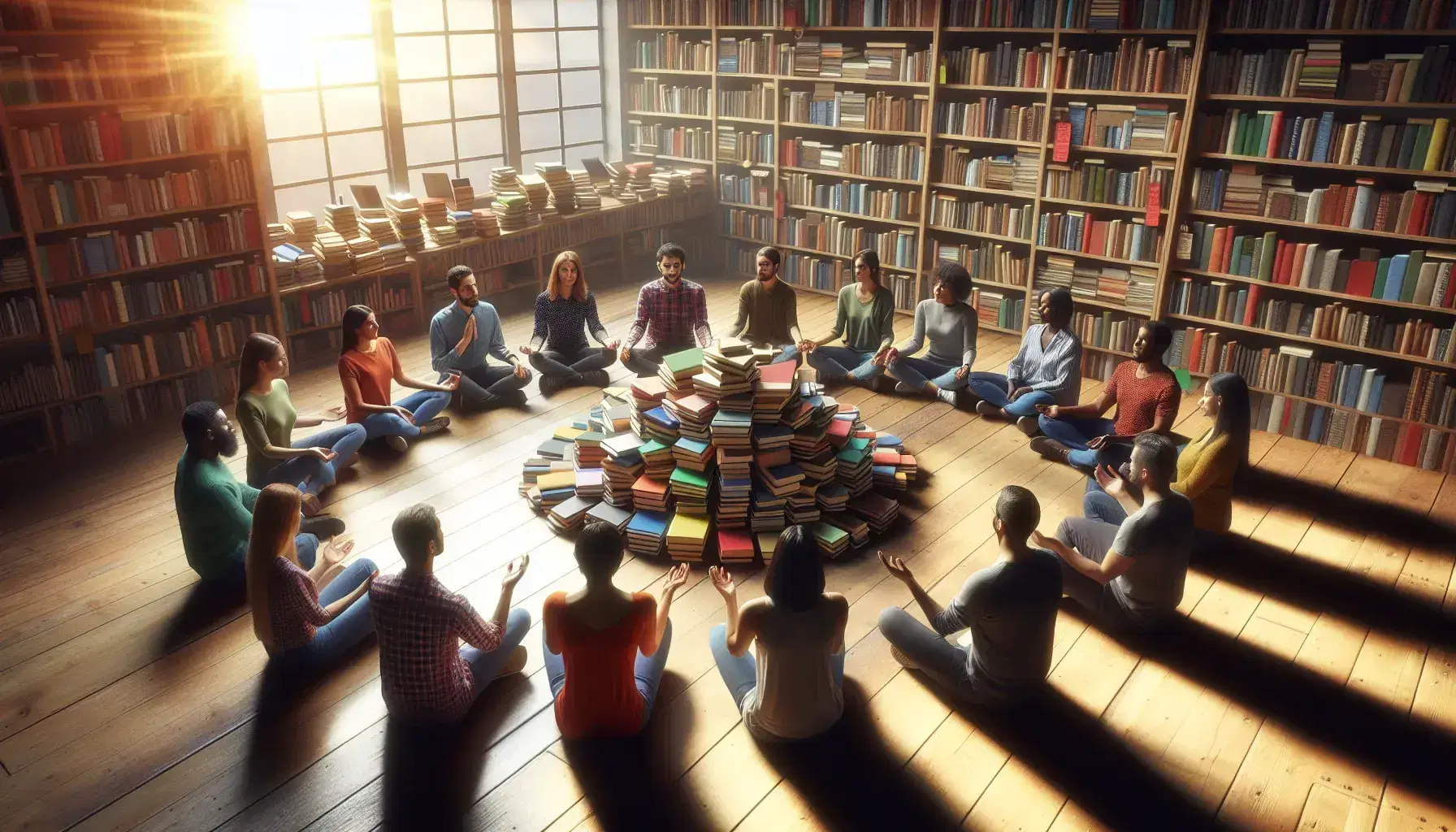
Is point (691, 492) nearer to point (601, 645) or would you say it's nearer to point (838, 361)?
point (601, 645)

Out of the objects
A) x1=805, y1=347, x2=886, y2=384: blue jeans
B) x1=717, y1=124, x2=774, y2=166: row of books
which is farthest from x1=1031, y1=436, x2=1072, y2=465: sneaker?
x1=717, y1=124, x2=774, y2=166: row of books

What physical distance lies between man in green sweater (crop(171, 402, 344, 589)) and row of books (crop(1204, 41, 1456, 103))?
230 inches

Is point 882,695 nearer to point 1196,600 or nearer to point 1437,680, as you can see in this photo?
point 1196,600

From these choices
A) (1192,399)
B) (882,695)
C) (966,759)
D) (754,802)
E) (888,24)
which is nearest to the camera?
(754,802)

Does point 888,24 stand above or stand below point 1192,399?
above

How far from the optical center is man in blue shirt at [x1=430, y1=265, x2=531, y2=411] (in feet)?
20.0

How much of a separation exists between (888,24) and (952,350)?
287 centimetres

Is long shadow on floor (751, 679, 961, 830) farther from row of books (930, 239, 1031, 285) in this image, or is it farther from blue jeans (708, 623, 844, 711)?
row of books (930, 239, 1031, 285)

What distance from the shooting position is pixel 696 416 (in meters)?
4.55

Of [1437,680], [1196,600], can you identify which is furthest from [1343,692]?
[1196,600]

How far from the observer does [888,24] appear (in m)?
7.60

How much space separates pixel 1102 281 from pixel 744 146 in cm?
360

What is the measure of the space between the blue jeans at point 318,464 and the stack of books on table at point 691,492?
183 centimetres


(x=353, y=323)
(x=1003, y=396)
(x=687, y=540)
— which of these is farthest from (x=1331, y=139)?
(x=353, y=323)
